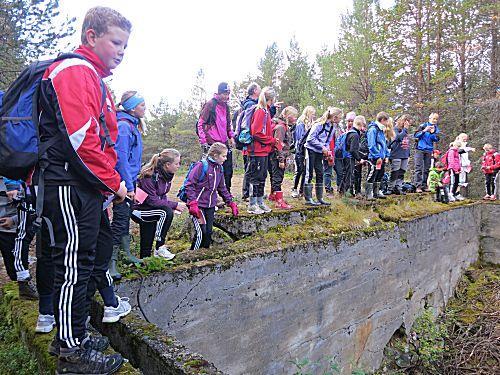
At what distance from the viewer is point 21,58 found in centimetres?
889

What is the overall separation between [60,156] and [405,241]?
7.18 m

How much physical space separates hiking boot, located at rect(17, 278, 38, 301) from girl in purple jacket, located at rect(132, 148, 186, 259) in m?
1.30

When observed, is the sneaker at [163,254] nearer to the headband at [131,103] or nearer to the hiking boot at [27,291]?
the hiking boot at [27,291]

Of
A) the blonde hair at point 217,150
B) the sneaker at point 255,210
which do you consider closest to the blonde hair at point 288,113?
the sneaker at point 255,210

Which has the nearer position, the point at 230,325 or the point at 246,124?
the point at 230,325

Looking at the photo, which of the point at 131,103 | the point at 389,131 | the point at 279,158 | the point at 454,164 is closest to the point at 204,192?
the point at 131,103

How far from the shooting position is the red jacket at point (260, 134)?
240 inches

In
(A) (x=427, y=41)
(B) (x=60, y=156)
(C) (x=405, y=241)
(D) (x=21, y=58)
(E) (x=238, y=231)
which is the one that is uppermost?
(A) (x=427, y=41)

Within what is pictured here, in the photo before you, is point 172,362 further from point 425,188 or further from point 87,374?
point 425,188

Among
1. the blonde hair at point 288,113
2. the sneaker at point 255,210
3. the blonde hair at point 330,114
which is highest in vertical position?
the blonde hair at point 288,113

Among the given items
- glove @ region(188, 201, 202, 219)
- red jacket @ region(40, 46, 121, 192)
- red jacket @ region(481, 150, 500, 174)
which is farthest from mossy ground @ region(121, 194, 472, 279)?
red jacket @ region(481, 150, 500, 174)

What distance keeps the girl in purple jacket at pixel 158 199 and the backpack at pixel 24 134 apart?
7.69ft

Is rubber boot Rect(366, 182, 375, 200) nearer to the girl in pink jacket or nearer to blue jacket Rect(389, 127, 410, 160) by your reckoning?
blue jacket Rect(389, 127, 410, 160)

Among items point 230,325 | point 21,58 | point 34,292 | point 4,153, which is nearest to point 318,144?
point 230,325
